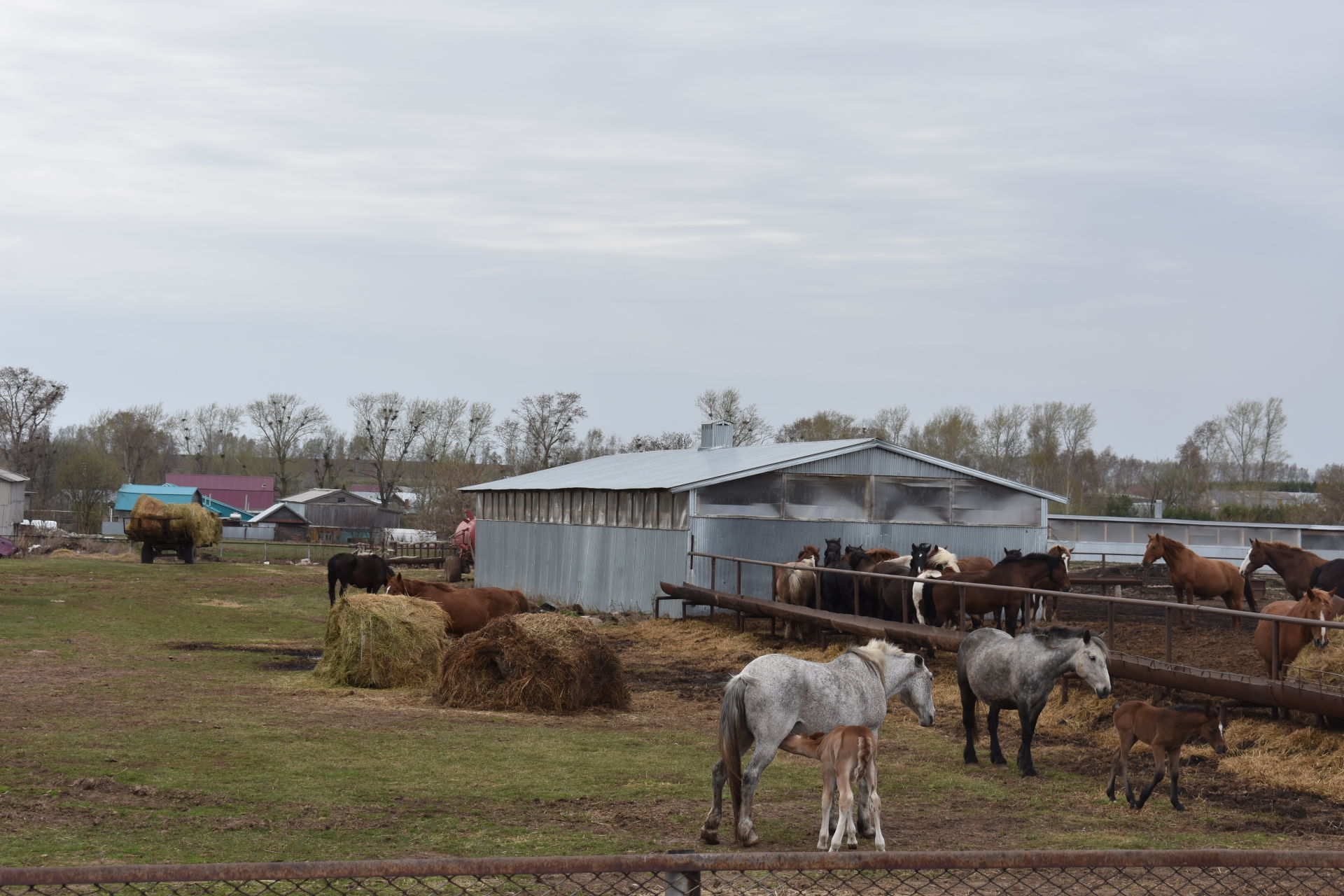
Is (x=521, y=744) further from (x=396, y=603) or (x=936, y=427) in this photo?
(x=936, y=427)

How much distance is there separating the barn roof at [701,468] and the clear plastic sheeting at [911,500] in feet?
1.82

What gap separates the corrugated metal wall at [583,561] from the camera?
27453mm

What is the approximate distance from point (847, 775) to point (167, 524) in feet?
135

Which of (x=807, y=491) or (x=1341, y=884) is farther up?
(x=807, y=491)

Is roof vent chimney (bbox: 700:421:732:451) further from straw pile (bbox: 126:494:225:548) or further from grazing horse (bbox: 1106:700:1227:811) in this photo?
grazing horse (bbox: 1106:700:1227:811)

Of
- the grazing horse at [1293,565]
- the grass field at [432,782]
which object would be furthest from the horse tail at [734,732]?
the grazing horse at [1293,565]

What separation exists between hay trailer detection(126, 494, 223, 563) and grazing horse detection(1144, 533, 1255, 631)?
34033mm

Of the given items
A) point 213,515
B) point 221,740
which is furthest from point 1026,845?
point 213,515

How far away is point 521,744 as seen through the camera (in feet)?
37.7

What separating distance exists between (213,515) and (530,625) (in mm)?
34523

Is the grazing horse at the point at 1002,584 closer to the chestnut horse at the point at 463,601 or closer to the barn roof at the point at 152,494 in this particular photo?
the chestnut horse at the point at 463,601

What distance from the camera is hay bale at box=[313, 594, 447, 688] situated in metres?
15.5

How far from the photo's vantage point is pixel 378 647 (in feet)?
51.2

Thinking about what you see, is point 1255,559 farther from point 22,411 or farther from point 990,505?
point 22,411
